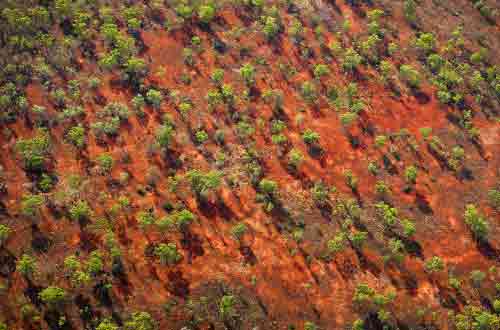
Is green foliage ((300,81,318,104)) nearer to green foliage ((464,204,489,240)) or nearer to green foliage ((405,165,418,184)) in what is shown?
green foliage ((405,165,418,184))

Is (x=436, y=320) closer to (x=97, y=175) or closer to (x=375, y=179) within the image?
(x=375, y=179)

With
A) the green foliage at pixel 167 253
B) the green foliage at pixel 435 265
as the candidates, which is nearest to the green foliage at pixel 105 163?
the green foliage at pixel 167 253

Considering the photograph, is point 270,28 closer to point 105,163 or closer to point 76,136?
point 76,136

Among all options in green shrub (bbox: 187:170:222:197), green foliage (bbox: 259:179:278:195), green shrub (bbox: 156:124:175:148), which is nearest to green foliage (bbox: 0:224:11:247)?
green shrub (bbox: 156:124:175:148)

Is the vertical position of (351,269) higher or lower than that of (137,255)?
higher

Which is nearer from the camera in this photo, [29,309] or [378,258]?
[29,309]

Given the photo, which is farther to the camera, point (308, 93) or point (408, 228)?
point (308, 93)

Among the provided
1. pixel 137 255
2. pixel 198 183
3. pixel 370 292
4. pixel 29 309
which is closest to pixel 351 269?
pixel 370 292

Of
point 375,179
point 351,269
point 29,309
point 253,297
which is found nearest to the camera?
point 29,309

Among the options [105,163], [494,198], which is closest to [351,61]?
[494,198]
